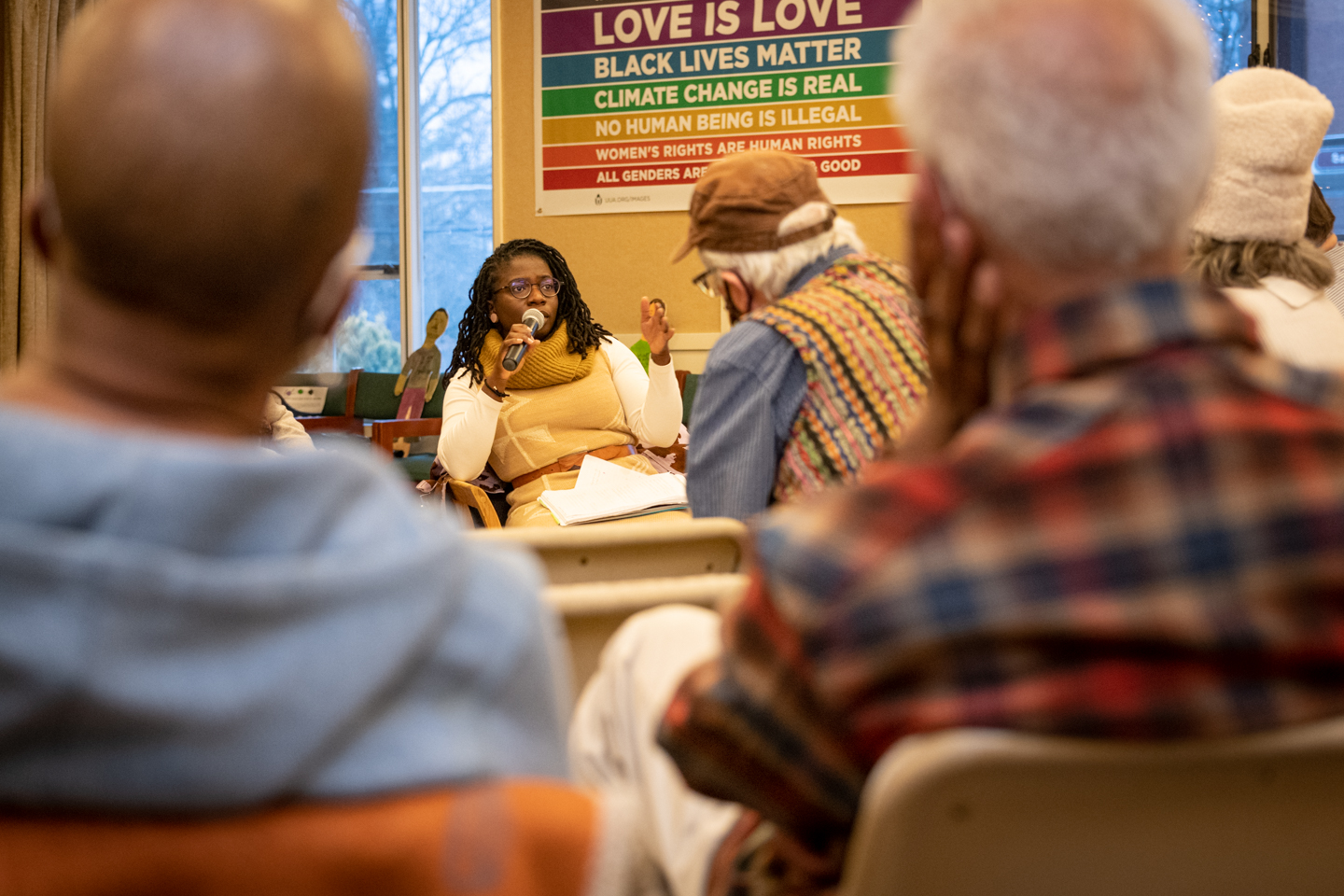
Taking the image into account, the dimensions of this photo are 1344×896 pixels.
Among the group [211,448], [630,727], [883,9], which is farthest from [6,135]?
[211,448]

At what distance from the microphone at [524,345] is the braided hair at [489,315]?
10 cm

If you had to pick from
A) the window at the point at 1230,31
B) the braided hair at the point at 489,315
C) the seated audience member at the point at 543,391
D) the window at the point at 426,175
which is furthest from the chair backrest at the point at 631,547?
the window at the point at 426,175

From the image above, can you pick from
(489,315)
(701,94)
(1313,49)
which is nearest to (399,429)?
(489,315)

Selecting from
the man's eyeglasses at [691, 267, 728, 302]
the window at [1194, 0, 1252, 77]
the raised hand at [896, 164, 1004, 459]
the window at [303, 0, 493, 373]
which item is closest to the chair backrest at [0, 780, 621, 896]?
the raised hand at [896, 164, 1004, 459]

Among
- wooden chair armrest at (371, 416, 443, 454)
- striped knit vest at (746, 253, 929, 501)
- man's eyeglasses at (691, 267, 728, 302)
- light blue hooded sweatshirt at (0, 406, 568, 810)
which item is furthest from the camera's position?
wooden chair armrest at (371, 416, 443, 454)

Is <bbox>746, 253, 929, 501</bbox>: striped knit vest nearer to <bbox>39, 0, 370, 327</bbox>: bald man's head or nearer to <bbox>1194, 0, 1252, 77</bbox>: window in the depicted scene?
<bbox>39, 0, 370, 327</bbox>: bald man's head

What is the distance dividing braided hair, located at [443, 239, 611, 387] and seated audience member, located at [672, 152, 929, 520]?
1246 millimetres

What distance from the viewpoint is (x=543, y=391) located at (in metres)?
3.36

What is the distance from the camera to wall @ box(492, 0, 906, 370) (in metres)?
6.12

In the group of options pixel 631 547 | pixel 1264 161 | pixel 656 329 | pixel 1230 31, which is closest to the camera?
pixel 631 547

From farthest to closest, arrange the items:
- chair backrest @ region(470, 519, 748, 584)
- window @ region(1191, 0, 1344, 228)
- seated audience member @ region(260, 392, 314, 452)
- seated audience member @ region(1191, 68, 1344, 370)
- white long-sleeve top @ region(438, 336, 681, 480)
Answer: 1. window @ region(1191, 0, 1344, 228)
2. seated audience member @ region(260, 392, 314, 452)
3. white long-sleeve top @ region(438, 336, 681, 480)
4. seated audience member @ region(1191, 68, 1344, 370)
5. chair backrest @ region(470, 519, 748, 584)

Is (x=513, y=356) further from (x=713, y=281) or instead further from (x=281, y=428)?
(x=713, y=281)

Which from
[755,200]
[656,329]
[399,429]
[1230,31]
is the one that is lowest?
[399,429]

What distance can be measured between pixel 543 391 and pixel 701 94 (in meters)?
3.05
